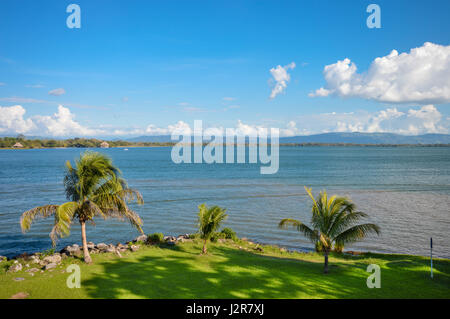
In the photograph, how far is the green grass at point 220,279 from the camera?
1072 centimetres

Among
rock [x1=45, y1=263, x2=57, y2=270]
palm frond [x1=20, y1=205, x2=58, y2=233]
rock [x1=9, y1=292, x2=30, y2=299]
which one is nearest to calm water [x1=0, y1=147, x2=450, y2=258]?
rock [x1=45, y1=263, x2=57, y2=270]

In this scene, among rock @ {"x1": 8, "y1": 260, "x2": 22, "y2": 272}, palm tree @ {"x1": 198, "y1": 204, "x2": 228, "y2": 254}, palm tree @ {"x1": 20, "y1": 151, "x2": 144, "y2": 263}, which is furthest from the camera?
palm tree @ {"x1": 198, "y1": 204, "x2": 228, "y2": 254}

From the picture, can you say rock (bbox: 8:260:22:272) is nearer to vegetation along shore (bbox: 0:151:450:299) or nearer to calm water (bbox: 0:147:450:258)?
vegetation along shore (bbox: 0:151:450:299)

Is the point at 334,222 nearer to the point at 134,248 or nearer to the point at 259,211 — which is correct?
the point at 134,248

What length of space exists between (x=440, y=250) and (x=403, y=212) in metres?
12.5

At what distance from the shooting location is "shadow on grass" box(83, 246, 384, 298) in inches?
424

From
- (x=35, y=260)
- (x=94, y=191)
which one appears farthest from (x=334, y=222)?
(x=35, y=260)

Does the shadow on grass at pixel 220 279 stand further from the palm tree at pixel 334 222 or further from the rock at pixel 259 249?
the rock at pixel 259 249

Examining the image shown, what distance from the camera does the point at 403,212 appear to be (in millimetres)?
33375

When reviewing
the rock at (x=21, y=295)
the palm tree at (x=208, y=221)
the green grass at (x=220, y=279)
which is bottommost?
the green grass at (x=220, y=279)

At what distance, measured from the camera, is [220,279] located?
40.2ft

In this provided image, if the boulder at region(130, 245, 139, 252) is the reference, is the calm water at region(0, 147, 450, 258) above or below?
below

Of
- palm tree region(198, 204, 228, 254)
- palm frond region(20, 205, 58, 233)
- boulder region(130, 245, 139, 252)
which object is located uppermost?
palm frond region(20, 205, 58, 233)

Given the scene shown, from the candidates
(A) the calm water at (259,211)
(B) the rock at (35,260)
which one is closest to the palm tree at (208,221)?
(B) the rock at (35,260)
